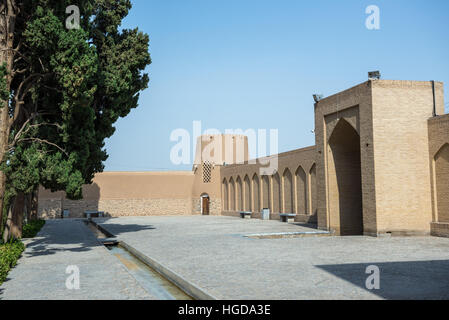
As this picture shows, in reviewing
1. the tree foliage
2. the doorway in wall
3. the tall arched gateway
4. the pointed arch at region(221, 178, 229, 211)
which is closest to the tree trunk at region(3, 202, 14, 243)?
the tree foliage

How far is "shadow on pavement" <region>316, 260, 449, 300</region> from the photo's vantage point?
6391 millimetres

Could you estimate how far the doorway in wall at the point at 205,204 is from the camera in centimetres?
3975

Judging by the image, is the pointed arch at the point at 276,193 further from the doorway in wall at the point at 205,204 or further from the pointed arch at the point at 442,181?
the pointed arch at the point at 442,181

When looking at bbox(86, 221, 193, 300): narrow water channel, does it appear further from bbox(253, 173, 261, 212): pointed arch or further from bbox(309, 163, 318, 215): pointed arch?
bbox(253, 173, 261, 212): pointed arch

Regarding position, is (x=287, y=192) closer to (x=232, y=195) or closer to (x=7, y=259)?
(x=232, y=195)

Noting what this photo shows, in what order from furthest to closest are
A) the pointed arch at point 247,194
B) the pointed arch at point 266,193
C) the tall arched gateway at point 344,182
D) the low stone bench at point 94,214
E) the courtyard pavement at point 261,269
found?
the low stone bench at point 94,214 < the pointed arch at point 247,194 < the pointed arch at point 266,193 < the tall arched gateway at point 344,182 < the courtyard pavement at point 261,269

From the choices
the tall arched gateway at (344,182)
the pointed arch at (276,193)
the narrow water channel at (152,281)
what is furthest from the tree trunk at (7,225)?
the pointed arch at (276,193)

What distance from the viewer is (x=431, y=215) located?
50.4 ft

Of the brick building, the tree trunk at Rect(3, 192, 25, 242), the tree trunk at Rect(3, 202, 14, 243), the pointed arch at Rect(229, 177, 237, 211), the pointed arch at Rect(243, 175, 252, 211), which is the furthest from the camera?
the pointed arch at Rect(229, 177, 237, 211)

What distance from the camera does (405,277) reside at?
7668 millimetres

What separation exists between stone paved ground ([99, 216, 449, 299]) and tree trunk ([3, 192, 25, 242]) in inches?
180

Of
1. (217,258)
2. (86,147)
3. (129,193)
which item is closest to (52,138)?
(86,147)

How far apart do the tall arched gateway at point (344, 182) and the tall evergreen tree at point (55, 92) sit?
28.5ft
